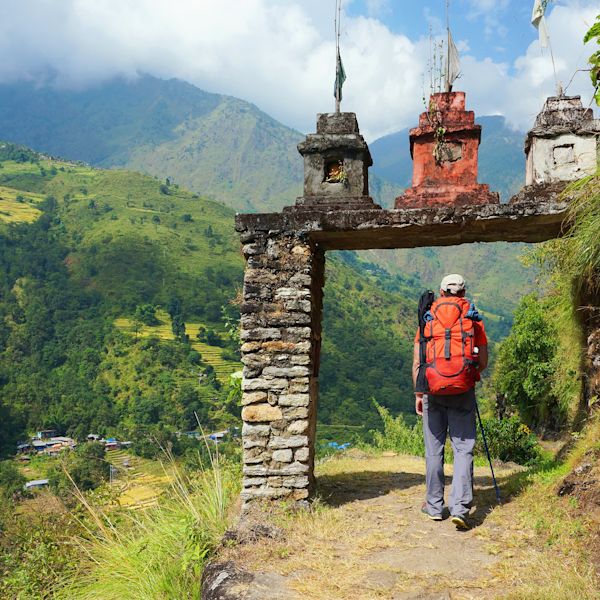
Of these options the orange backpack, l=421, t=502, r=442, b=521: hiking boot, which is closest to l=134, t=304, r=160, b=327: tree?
l=421, t=502, r=442, b=521: hiking boot

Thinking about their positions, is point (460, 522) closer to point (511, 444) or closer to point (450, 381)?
point (450, 381)

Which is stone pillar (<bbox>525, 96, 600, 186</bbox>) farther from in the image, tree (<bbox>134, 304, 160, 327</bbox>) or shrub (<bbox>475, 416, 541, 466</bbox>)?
tree (<bbox>134, 304, 160, 327</bbox>)

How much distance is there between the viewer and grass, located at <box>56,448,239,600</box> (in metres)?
4.36

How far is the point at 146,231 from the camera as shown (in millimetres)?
82500

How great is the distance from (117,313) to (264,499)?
212 ft

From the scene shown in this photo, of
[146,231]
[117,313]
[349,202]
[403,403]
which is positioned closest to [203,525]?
[349,202]

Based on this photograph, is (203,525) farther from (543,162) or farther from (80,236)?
(80,236)

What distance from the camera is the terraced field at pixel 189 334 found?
60.5 metres

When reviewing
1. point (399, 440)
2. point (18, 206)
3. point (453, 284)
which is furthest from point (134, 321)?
point (453, 284)

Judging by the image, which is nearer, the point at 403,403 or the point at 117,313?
the point at 403,403

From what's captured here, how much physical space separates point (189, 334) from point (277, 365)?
60946 millimetres

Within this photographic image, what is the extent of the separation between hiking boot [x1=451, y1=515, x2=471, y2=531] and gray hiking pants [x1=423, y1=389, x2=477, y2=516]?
40 millimetres

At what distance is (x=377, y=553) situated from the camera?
14.0 ft

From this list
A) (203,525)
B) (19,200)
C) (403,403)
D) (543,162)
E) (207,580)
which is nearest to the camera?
(207,580)
